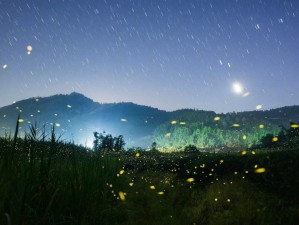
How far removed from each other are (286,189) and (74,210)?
7802mm

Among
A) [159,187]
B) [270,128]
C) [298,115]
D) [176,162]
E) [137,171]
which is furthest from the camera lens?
[298,115]

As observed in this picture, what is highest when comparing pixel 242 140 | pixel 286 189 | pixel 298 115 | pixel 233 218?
pixel 298 115

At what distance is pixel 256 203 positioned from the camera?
9711mm

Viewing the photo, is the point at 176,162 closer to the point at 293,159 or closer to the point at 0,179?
the point at 293,159

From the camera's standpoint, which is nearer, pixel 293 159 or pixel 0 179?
pixel 0 179

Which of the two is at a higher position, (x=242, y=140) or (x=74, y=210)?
(x=242, y=140)

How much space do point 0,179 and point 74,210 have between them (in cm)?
227

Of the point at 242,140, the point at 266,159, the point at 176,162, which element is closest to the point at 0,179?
the point at 266,159

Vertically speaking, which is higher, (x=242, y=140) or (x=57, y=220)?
(x=242, y=140)

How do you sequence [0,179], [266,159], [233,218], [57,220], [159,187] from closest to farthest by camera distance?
[0,179] → [57,220] → [233,218] → [266,159] → [159,187]

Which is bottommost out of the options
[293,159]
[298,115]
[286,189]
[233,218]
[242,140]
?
[233,218]

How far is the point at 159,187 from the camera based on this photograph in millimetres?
14602

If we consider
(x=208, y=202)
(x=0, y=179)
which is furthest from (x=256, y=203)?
(x=0, y=179)

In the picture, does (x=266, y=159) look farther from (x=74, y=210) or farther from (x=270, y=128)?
(x=270, y=128)
